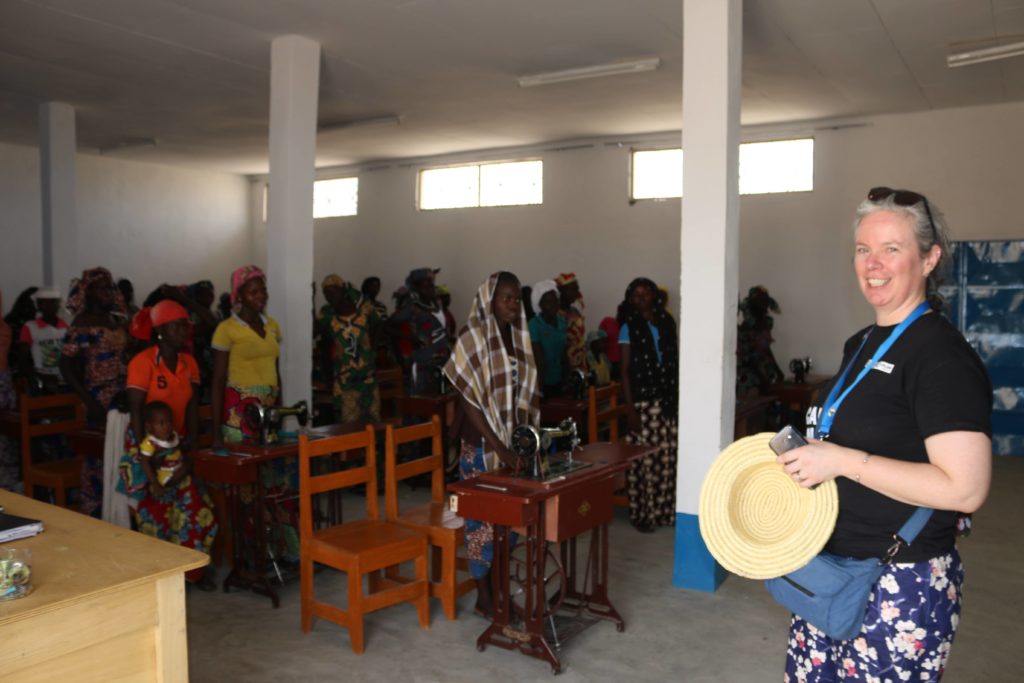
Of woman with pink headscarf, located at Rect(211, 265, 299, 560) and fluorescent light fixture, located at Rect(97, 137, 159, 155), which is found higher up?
fluorescent light fixture, located at Rect(97, 137, 159, 155)

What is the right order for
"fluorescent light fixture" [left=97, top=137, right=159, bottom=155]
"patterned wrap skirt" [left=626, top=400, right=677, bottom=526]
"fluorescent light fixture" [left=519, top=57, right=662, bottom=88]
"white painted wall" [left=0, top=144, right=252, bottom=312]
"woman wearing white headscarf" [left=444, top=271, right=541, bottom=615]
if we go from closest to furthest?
"woman wearing white headscarf" [left=444, top=271, right=541, bottom=615] → "patterned wrap skirt" [left=626, top=400, right=677, bottom=526] → "fluorescent light fixture" [left=519, top=57, right=662, bottom=88] → "fluorescent light fixture" [left=97, top=137, right=159, bottom=155] → "white painted wall" [left=0, top=144, right=252, bottom=312]

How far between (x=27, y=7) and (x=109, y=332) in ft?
7.19

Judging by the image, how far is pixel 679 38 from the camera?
5715mm

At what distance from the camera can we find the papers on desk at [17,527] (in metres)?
2.20

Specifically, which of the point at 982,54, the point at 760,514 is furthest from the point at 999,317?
the point at 760,514

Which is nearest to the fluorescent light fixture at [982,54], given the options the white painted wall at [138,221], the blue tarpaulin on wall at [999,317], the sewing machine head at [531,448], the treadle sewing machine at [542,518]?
the blue tarpaulin on wall at [999,317]

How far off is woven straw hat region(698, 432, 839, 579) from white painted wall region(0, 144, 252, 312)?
11.0 m

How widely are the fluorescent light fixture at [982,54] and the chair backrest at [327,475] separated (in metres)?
4.88

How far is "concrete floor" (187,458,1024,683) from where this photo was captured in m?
3.43

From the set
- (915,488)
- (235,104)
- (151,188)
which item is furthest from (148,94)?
(915,488)

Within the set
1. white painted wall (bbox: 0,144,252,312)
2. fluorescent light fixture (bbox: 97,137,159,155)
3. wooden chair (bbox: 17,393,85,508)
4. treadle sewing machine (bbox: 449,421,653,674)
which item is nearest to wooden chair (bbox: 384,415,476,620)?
treadle sewing machine (bbox: 449,421,653,674)

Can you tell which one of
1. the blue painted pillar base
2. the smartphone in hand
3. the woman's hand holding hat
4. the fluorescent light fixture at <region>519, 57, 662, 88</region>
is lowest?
the blue painted pillar base

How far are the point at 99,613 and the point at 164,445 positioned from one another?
2331mm

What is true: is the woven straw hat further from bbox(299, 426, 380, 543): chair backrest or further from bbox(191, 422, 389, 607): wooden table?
bbox(191, 422, 389, 607): wooden table
